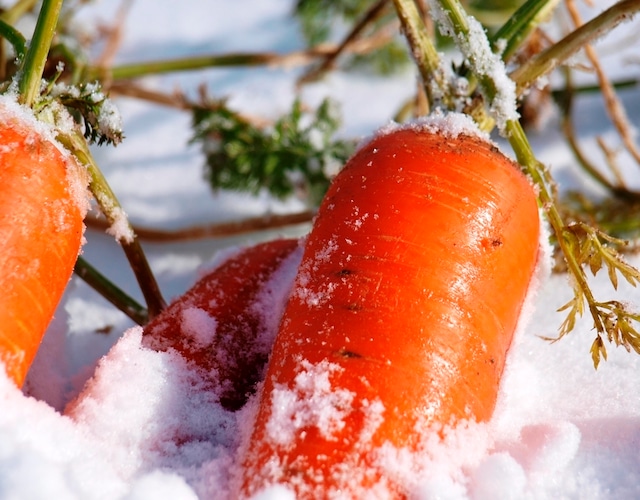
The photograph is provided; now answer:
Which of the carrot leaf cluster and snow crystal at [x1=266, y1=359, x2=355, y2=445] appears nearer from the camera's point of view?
snow crystal at [x1=266, y1=359, x2=355, y2=445]

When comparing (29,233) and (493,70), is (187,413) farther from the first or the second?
(493,70)

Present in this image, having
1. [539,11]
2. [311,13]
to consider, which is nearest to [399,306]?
[539,11]

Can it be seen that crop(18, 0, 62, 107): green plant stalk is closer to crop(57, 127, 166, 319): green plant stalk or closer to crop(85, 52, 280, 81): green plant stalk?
crop(57, 127, 166, 319): green plant stalk

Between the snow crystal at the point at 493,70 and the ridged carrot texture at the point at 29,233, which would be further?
the snow crystal at the point at 493,70

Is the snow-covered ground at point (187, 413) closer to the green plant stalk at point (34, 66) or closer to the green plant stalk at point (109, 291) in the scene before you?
the green plant stalk at point (109, 291)

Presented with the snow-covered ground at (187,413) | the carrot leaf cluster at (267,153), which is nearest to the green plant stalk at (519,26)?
the snow-covered ground at (187,413)

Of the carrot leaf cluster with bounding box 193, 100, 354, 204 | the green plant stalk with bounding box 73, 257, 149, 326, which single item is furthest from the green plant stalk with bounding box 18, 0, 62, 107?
the carrot leaf cluster with bounding box 193, 100, 354, 204
